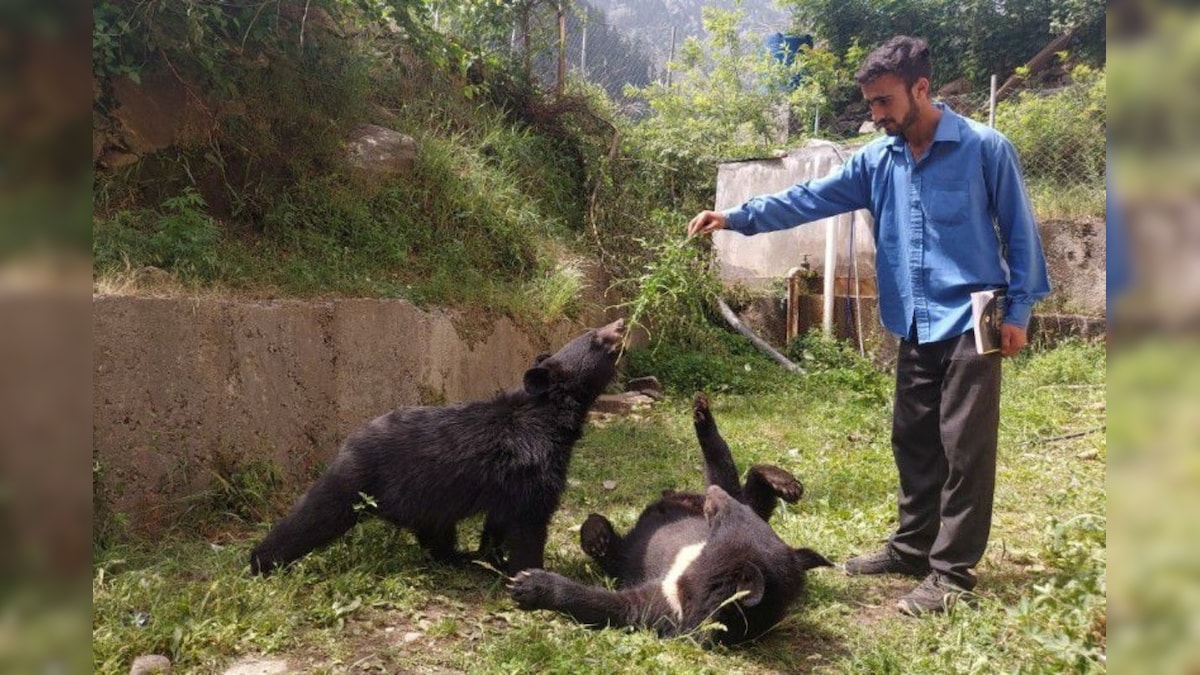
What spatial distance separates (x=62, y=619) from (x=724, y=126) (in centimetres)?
1728

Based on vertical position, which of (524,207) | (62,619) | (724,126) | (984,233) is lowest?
(62,619)

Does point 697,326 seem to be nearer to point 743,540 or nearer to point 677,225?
point 677,225

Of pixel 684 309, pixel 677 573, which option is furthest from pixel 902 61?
pixel 684 309

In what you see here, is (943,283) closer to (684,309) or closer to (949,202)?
(949,202)

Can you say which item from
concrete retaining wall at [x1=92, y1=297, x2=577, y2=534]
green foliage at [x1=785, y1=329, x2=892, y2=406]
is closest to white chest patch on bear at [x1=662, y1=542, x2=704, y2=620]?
concrete retaining wall at [x1=92, y1=297, x2=577, y2=534]

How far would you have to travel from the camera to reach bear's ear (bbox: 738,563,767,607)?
3408mm

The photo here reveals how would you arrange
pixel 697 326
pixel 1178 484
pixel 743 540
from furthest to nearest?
pixel 697 326, pixel 743 540, pixel 1178 484

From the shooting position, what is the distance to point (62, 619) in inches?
26.6

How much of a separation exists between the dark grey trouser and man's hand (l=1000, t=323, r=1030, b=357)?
8cm

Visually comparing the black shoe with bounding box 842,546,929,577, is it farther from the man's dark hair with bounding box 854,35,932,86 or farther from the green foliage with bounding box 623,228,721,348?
the green foliage with bounding box 623,228,721,348

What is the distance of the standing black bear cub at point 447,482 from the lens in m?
4.04

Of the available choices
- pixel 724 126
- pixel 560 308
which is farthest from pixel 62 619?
pixel 724 126

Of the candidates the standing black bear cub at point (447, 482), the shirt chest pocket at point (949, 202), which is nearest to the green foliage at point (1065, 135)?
the shirt chest pocket at point (949, 202)

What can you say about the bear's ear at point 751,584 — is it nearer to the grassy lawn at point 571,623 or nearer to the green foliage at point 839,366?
the grassy lawn at point 571,623
